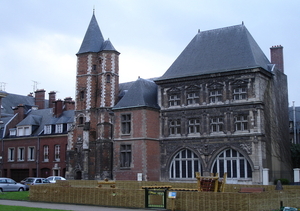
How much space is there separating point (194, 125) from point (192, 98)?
246 cm

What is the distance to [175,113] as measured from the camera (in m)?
42.0

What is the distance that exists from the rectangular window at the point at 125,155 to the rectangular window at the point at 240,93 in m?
10.8

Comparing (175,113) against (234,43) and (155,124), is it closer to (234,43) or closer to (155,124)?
(155,124)

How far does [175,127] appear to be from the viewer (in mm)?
42000

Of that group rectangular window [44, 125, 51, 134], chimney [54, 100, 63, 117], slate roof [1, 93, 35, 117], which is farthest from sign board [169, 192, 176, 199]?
slate roof [1, 93, 35, 117]

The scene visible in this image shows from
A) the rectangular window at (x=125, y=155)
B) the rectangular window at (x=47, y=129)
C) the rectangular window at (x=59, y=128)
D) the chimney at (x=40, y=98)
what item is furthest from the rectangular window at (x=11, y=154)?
the rectangular window at (x=125, y=155)

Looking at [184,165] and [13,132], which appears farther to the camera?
[13,132]

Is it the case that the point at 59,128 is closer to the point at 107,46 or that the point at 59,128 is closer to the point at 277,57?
the point at 107,46

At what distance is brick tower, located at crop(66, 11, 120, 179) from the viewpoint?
44.5 meters

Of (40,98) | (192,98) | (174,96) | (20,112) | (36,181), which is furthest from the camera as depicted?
(40,98)

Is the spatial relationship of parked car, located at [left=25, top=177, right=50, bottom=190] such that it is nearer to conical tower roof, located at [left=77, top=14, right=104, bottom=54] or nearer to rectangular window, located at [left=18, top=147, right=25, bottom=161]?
conical tower roof, located at [left=77, top=14, right=104, bottom=54]

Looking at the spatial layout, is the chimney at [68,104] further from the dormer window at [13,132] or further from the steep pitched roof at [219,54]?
the steep pitched roof at [219,54]

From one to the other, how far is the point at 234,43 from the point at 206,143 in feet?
32.0

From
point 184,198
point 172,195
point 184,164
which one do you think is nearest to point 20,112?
point 184,164
